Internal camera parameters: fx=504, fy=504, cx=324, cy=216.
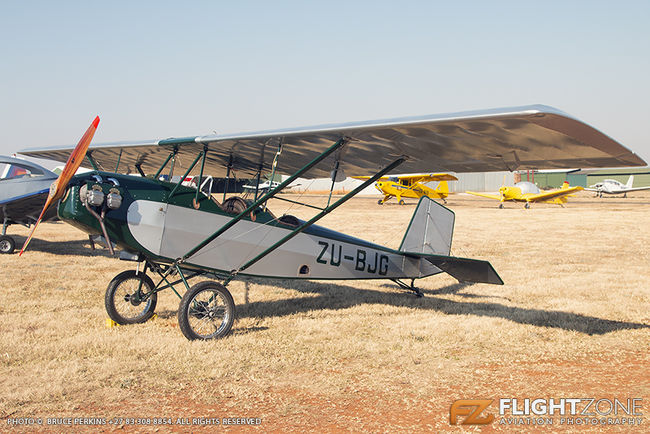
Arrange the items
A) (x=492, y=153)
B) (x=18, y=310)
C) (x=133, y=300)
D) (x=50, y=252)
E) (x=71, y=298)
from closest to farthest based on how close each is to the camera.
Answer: (x=492, y=153)
(x=133, y=300)
(x=18, y=310)
(x=71, y=298)
(x=50, y=252)

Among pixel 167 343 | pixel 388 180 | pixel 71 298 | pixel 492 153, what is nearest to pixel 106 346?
pixel 167 343

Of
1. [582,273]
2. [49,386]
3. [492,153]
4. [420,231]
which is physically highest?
[492,153]

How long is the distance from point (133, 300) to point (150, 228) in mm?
1074

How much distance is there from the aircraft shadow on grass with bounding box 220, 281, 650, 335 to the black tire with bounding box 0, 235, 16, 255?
7.67 metres

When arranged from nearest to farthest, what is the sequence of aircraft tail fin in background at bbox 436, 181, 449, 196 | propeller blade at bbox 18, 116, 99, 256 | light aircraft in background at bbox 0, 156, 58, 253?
propeller blade at bbox 18, 116, 99, 256
light aircraft in background at bbox 0, 156, 58, 253
aircraft tail fin in background at bbox 436, 181, 449, 196

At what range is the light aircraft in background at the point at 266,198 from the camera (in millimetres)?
5254

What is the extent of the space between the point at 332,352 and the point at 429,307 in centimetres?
272

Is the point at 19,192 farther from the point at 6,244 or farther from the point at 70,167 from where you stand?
the point at 70,167

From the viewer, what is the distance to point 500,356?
213 inches

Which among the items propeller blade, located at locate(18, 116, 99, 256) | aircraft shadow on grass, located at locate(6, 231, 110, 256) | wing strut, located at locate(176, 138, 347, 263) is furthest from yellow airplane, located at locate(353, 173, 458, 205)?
propeller blade, located at locate(18, 116, 99, 256)

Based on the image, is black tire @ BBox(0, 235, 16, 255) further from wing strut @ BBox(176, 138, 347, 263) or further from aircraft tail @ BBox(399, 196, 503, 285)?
aircraft tail @ BBox(399, 196, 503, 285)

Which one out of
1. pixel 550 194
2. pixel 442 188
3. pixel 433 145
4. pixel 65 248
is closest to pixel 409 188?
pixel 442 188

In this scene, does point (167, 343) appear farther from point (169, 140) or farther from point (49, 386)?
point (169, 140)

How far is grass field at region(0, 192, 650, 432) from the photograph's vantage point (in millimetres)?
4016
